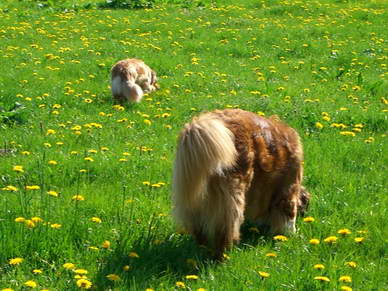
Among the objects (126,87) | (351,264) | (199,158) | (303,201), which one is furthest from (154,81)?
(351,264)

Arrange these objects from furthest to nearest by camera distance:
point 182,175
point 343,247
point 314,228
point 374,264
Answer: point 314,228, point 343,247, point 374,264, point 182,175

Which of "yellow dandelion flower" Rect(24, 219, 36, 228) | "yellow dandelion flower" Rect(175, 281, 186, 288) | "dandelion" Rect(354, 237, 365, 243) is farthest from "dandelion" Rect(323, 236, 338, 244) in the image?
"yellow dandelion flower" Rect(24, 219, 36, 228)

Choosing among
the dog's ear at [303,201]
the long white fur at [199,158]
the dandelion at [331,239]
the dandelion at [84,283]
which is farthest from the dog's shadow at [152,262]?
the dog's ear at [303,201]

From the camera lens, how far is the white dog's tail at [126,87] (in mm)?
8383

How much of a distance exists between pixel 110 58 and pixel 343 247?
7556 mm

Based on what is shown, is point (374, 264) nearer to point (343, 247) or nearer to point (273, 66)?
point (343, 247)

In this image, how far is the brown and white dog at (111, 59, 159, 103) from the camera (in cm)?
841

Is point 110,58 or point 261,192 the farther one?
point 110,58

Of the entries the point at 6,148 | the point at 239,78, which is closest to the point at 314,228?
the point at 6,148

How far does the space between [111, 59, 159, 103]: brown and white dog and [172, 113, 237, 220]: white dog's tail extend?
4717 millimetres

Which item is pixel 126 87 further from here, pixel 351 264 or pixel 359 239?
pixel 351 264

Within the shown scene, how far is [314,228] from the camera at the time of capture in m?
4.71

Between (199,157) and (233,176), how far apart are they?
405 millimetres

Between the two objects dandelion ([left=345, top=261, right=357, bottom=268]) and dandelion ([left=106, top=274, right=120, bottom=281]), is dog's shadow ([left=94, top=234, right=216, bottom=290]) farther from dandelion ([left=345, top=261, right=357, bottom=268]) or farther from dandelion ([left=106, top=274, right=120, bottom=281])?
dandelion ([left=345, top=261, right=357, bottom=268])
